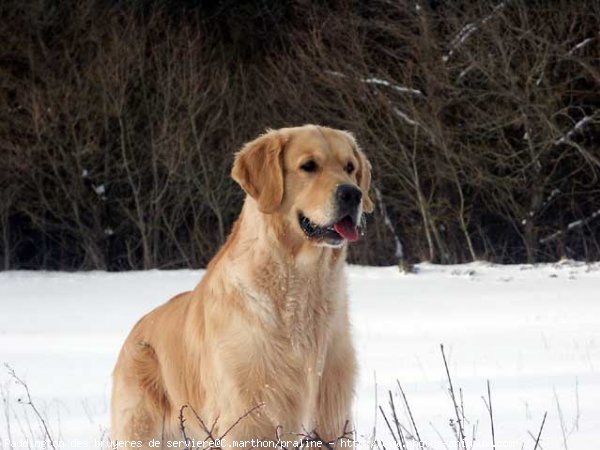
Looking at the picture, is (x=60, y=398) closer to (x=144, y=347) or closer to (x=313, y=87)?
(x=144, y=347)

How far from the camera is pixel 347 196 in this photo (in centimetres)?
367

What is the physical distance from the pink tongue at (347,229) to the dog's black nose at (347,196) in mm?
66

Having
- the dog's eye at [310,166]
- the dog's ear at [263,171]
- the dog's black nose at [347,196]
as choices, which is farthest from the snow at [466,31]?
the dog's black nose at [347,196]

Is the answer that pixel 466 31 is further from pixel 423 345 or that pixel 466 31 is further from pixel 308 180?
pixel 308 180

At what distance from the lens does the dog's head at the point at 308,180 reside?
367 cm

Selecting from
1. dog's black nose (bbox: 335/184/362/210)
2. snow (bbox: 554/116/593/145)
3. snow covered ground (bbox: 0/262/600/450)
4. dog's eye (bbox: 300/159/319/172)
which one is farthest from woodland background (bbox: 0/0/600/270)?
dog's black nose (bbox: 335/184/362/210)

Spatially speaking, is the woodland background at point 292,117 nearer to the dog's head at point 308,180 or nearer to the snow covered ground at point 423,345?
the snow covered ground at point 423,345

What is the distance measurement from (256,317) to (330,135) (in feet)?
2.94

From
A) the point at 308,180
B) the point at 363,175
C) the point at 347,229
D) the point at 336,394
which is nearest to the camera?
the point at 336,394

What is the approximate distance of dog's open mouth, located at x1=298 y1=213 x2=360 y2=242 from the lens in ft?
12.0

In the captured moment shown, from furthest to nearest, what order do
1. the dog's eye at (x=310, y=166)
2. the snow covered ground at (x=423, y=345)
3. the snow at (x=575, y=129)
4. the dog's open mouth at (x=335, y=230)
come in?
the snow at (x=575, y=129) → the snow covered ground at (x=423, y=345) → the dog's eye at (x=310, y=166) → the dog's open mouth at (x=335, y=230)

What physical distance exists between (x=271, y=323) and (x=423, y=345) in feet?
19.3

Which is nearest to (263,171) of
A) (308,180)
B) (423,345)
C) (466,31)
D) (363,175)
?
(308,180)

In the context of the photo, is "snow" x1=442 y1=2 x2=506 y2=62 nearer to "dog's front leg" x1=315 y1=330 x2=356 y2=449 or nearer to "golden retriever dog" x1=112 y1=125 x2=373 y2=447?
"golden retriever dog" x1=112 y1=125 x2=373 y2=447
